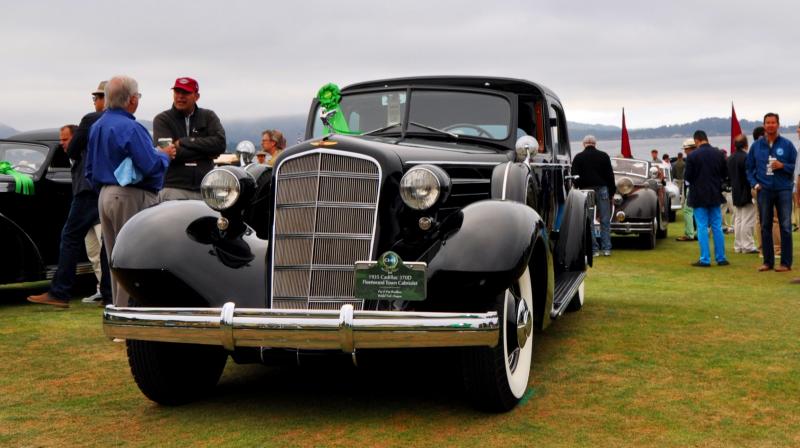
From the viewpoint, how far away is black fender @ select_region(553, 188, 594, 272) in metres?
6.56

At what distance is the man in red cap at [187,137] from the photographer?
6566 millimetres

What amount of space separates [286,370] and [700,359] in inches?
104

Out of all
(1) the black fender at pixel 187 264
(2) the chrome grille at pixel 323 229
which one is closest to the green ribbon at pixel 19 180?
(1) the black fender at pixel 187 264

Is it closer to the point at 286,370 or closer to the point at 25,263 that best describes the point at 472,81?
the point at 286,370

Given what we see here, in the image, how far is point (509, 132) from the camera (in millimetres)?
5836

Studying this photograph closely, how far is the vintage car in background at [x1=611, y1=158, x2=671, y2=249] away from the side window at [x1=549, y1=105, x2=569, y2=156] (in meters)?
6.77

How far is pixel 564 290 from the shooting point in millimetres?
5660

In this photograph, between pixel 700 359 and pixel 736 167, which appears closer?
pixel 700 359

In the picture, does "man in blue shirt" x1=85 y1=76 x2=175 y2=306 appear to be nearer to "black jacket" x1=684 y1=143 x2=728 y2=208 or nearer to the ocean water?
"black jacket" x1=684 y1=143 x2=728 y2=208

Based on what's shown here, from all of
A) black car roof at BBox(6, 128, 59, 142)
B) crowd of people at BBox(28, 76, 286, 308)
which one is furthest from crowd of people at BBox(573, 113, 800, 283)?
black car roof at BBox(6, 128, 59, 142)

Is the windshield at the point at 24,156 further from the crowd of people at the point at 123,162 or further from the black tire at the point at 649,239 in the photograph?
the black tire at the point at 649,239

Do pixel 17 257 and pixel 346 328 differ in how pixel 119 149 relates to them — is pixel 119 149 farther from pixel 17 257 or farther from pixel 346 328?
pixel 346 328

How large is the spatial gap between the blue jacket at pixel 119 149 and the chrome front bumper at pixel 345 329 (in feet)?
8.14

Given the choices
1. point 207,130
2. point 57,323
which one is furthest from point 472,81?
point 57,323
